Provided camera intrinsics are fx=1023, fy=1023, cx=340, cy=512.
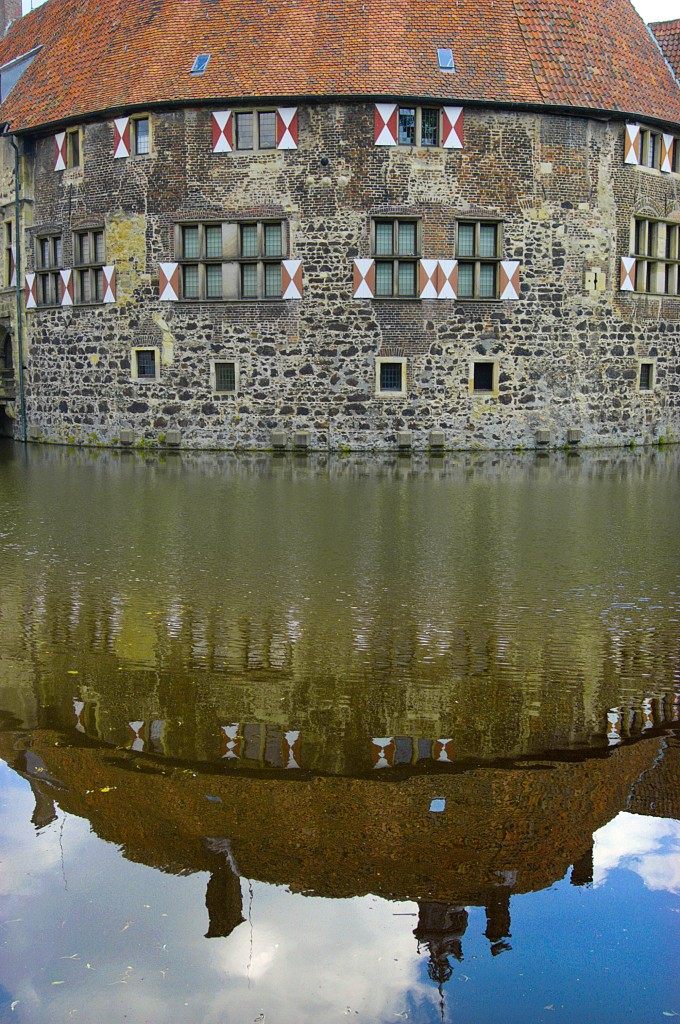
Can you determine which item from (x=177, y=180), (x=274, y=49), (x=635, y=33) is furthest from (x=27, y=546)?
(x=635, y=33)

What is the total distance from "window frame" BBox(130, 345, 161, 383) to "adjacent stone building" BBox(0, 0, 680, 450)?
47 millimetres

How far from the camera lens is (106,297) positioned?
24500 mm

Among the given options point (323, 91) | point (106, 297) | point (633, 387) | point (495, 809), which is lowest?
point (495, 809)

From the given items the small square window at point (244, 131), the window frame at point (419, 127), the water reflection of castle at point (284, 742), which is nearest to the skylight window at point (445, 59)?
the window frame at point (419, 127)

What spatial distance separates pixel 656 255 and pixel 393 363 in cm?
758

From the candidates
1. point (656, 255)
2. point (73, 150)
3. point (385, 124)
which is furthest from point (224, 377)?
point (656, 255)

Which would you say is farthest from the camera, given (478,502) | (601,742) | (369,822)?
(478,502)

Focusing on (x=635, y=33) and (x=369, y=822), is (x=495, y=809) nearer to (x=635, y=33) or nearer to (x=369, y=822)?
(x=369, y=822)

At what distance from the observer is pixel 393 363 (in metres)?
23.1

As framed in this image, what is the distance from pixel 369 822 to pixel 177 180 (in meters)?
21.4

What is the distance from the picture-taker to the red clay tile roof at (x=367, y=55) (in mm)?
22328

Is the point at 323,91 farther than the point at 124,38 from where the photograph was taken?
No

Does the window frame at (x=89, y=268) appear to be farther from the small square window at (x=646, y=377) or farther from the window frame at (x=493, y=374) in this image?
the small square window at (x=646, y=377)

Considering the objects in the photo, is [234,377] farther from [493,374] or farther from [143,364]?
[493,374]
